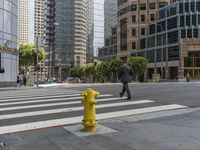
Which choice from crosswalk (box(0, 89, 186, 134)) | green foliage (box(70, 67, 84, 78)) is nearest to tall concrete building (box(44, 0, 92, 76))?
green foliage (box(70, 67, 84, 78))

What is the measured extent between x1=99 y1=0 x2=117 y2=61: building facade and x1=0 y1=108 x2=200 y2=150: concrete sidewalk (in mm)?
112274

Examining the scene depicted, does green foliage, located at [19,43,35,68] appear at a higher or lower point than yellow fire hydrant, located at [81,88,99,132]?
higher

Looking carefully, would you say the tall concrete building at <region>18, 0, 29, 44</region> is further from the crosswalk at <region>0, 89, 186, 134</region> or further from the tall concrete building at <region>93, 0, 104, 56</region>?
the crosswalk at <region>0, 89, 186, 134</region>

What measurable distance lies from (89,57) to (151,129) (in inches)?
6035

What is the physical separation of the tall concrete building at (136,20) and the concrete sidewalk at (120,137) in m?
92.8

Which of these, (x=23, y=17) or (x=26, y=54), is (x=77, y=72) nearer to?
(x=23, y=17)

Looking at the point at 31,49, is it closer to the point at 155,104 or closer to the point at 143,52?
the point at 143,52

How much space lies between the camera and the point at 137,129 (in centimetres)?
830

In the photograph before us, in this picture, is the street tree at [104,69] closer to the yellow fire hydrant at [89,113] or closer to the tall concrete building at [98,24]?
the tall concrete building at [98,24]

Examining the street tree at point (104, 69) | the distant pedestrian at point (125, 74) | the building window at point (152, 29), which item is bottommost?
the distant pedestrian at point (125, 74)

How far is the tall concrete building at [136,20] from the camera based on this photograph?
344ft

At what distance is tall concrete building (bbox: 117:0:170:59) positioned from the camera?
344 feet

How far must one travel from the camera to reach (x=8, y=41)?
39.8 metres

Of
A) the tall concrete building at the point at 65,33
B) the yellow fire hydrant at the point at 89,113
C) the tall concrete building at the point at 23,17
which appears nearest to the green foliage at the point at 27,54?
the tall concrete building at the point at 65,33
